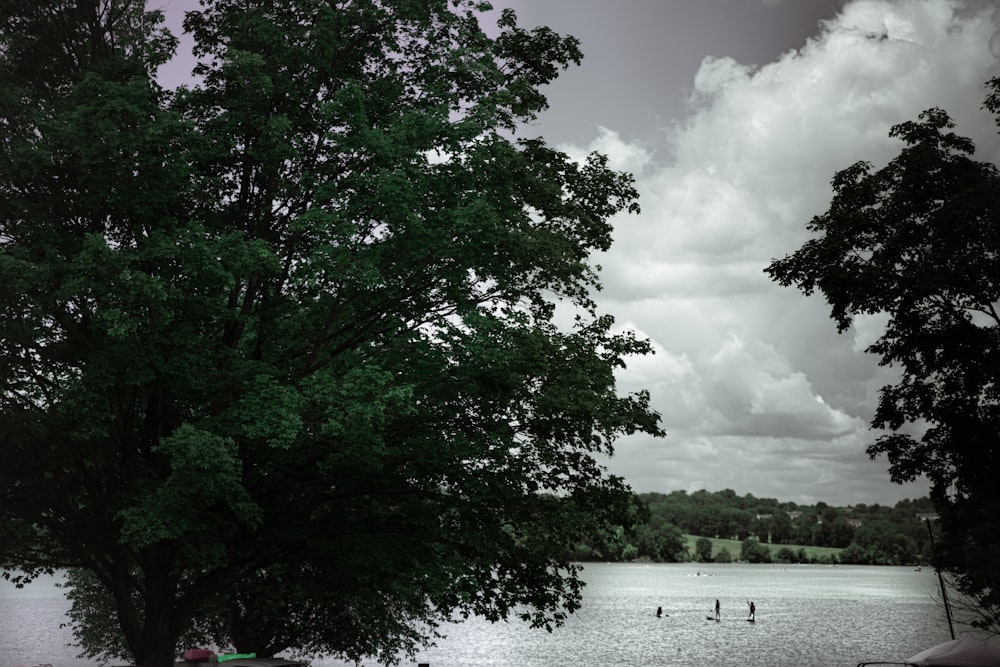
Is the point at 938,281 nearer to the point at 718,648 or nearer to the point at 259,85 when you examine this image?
the point at 259,85

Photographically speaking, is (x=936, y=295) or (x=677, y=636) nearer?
(x=936, y=295)

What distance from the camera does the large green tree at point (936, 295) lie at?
759 inches

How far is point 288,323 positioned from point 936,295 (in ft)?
50.4

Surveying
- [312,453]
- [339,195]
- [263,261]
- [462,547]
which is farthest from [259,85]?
[462,547]

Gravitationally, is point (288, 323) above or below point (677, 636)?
above

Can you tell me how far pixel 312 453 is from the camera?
53.4 feet

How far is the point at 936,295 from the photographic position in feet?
66.7

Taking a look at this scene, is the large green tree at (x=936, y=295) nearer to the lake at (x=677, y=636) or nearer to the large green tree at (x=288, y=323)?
the large green tree at (x=288, y=323)

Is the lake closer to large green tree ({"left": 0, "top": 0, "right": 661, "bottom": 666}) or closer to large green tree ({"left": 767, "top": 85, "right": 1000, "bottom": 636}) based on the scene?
large green tree ({"left": 767, "top": 85, "right": 1000, "bottom": 636})

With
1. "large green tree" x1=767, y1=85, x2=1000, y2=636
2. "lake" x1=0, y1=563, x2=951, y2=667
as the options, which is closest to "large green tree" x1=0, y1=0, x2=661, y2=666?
"large green tree" x1=767, y1=85, x2=1000, y2=636

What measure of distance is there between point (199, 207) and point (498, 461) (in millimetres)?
8273

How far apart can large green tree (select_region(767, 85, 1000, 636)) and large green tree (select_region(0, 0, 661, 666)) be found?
6469mm

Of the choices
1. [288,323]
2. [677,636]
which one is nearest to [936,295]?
[288,323]

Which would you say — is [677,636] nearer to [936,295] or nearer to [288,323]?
[936,295]
